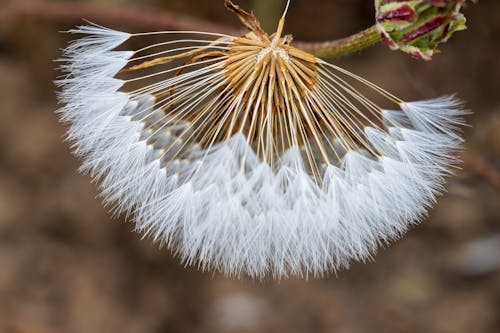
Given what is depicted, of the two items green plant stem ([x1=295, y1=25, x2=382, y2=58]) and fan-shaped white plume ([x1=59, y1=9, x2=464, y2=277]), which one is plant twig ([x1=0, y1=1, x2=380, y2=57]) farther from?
fan-shaped white plume ([x1=59, y1=9, x2=464, y2=277])

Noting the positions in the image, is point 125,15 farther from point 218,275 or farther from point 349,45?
point 218,275

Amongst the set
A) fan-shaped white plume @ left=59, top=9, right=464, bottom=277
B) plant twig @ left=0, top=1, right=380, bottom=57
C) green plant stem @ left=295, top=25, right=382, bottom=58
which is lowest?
fan-shaped white plume @ left=59, top=9, right=464, bottom=277

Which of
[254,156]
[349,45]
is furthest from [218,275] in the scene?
[349,45]

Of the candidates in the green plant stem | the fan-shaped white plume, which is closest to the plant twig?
the green plant stem

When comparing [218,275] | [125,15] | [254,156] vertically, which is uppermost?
[125,15]

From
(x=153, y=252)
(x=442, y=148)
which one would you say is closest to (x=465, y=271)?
(x=153, y=252)

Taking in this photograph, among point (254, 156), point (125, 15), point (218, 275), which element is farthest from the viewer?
point (218, 275)

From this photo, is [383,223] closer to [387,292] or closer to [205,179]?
[205,179]
